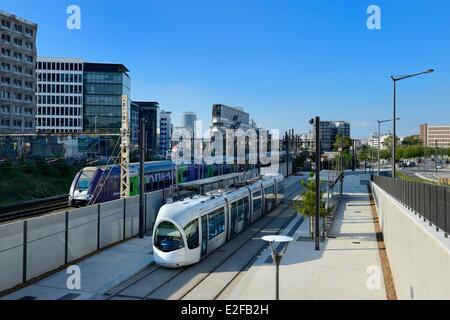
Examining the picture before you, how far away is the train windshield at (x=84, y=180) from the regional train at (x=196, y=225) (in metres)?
10.5

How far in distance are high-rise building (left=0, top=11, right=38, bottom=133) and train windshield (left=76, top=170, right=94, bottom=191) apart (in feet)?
165

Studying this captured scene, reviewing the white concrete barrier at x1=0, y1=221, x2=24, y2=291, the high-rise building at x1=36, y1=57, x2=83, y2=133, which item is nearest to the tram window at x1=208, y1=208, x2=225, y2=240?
the white concrete barrier at x1=0, y1=221, x2=24, y2=291

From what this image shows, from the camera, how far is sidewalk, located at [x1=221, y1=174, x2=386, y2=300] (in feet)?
46.2

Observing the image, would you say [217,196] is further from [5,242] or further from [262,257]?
[5,242]

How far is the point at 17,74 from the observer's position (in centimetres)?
7656

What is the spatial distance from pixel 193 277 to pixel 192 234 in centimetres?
198

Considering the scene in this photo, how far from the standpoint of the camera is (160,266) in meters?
17.8

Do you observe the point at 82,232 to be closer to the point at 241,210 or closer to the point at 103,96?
the point at 241,210

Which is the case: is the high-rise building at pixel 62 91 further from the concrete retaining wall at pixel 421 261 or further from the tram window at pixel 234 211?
the concrete retaining wall at pixel 421 261

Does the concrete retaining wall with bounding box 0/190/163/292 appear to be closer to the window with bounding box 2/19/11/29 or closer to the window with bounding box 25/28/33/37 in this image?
the window with bounding box 2/19/11/29

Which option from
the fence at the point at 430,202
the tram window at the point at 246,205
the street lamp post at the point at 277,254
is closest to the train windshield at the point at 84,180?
the tram window at the point at 246,205
